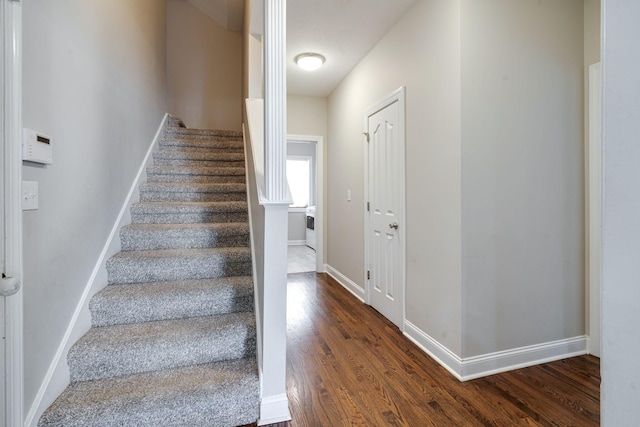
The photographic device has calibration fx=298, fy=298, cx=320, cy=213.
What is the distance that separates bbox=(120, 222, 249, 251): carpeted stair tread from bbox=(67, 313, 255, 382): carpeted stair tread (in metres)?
0.66

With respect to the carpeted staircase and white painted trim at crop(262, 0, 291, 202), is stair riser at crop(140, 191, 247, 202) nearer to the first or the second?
the carpeted staircase

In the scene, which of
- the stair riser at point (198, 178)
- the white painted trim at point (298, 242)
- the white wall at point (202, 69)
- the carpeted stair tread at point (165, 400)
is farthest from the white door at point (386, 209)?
the white painted trim at point (298, 242)

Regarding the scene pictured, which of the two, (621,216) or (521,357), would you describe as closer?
(621,216)

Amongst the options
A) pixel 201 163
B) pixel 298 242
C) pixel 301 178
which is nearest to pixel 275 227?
pixel 201 163

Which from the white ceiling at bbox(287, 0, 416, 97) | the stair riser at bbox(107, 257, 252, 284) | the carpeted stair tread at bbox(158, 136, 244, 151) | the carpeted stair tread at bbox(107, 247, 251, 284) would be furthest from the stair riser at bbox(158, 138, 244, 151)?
the stair riser at bbox(107, 257, 252, 284)

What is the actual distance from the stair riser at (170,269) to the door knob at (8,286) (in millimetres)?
960

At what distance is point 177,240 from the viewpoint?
7.33 ft

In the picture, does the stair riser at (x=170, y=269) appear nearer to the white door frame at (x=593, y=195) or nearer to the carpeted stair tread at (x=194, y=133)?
the carpeted stair tread at (x=194, y=133)

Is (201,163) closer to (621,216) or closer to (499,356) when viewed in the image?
(499,356)

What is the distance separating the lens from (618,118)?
415 mm

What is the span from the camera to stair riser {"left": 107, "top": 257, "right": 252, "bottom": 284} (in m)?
1.92

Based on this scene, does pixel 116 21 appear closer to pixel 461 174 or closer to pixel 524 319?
pixel 461 174

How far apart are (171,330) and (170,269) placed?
0.49 m

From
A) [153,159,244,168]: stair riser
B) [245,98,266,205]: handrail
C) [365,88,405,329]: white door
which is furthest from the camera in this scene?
[153,159,244,168]: stair riser
